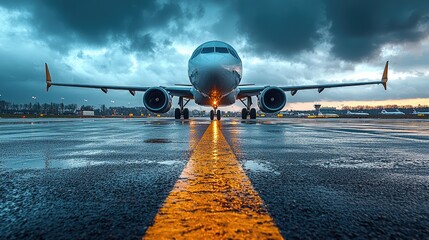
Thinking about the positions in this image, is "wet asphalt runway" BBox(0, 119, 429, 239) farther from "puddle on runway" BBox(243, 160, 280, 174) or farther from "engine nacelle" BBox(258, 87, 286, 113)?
"engine nacelle" BBox(258, 87, 286, 113)

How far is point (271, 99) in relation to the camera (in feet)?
54.9

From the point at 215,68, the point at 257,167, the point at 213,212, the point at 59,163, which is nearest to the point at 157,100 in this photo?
the point at 215,68

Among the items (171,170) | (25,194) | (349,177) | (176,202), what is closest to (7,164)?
(25,194)

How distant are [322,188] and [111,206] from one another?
1295 mm

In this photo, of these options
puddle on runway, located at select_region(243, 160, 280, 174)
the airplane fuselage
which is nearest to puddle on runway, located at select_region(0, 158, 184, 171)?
puddle on runway, located at select_region(243, 160, 280, 174)

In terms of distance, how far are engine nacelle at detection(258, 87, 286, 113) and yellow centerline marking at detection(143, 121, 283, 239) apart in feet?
46.9

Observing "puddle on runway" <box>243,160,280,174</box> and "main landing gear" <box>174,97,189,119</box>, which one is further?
"main landing gear" <box>174,97,189,119</box>

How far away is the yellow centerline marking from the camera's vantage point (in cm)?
114

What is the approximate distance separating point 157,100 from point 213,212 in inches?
624

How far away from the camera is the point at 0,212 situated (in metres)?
1.43

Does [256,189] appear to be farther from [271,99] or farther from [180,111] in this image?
[180,111]

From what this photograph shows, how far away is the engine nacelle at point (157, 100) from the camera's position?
16266 mm

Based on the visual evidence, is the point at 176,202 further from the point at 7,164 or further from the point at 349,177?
the point at 7,164

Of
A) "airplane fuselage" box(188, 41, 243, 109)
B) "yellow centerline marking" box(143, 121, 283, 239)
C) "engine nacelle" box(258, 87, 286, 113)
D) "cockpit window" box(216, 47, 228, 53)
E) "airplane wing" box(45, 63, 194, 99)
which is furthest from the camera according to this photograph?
"airplane wing" box(45, 63, 194, 99)
